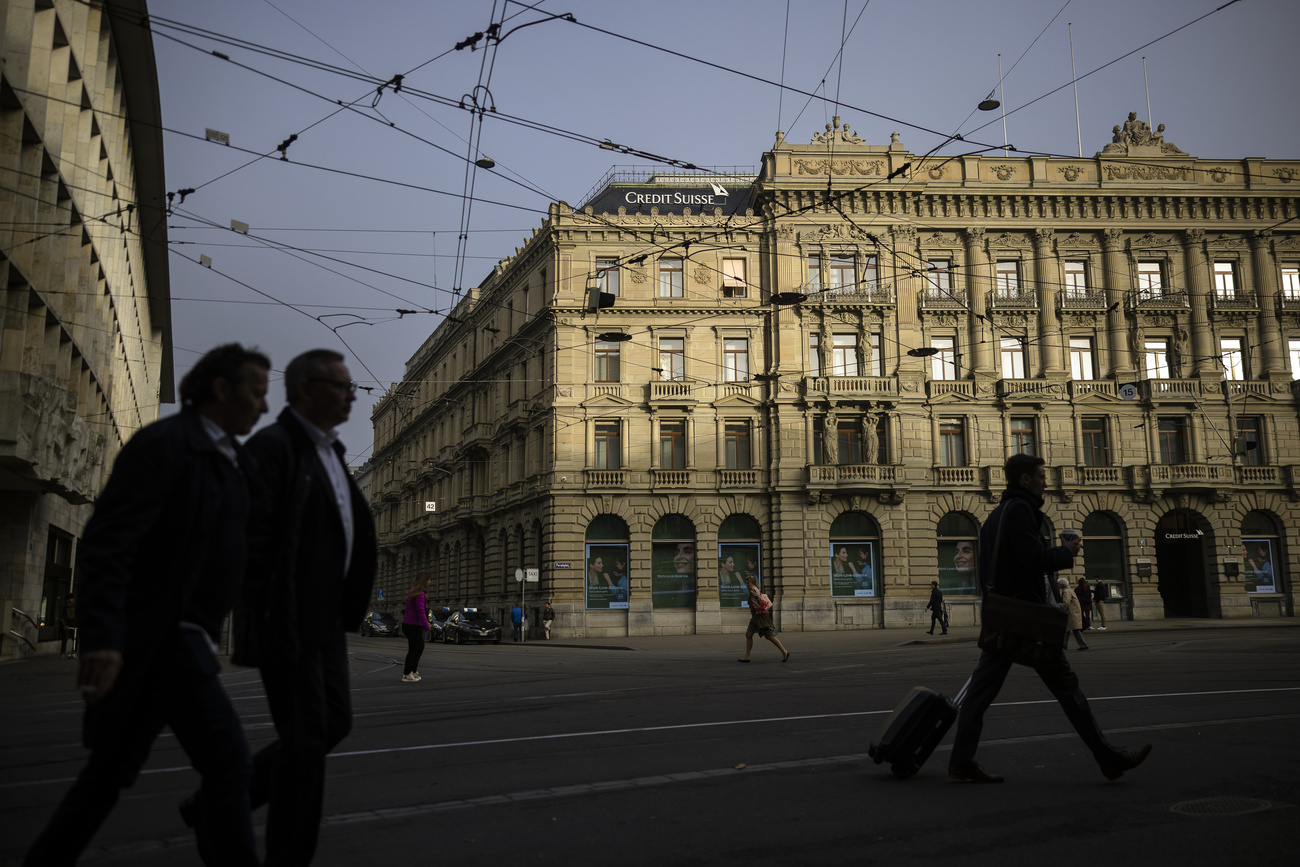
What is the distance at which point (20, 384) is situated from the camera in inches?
688

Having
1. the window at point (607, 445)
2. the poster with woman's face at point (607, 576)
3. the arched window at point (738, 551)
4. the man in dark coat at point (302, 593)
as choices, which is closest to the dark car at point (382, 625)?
the poster with woman's face at point (607, 576)

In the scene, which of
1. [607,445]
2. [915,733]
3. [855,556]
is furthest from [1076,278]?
[915,733]

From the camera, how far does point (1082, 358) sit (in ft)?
139

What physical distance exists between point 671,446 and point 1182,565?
2233cm

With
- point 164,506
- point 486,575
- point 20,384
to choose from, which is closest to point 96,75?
point 20,384

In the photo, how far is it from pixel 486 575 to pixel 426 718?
1584 inches

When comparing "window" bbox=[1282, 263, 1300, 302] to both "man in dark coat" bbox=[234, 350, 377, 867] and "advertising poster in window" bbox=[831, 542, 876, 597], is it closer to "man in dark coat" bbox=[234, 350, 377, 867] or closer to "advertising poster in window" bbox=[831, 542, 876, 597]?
"advertising poster in window" bbox=[831, 542, 876, 597]

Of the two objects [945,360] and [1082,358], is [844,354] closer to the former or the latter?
[945,360]

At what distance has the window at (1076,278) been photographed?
42.7 m

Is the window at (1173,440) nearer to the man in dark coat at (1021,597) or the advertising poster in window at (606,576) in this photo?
the advertising poster in window at (606,576)

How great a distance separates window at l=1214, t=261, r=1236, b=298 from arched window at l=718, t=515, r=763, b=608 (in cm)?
2228

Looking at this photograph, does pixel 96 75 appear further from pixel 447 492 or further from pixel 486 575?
pixel 447 492

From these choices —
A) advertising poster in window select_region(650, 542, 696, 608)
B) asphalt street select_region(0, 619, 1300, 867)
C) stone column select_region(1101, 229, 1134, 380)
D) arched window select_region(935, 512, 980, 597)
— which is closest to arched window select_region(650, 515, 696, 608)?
advertising poster in window select_region(650, 542, 696, 608)

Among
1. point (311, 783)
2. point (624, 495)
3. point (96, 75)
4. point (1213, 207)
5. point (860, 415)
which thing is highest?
point (1213, 207)
